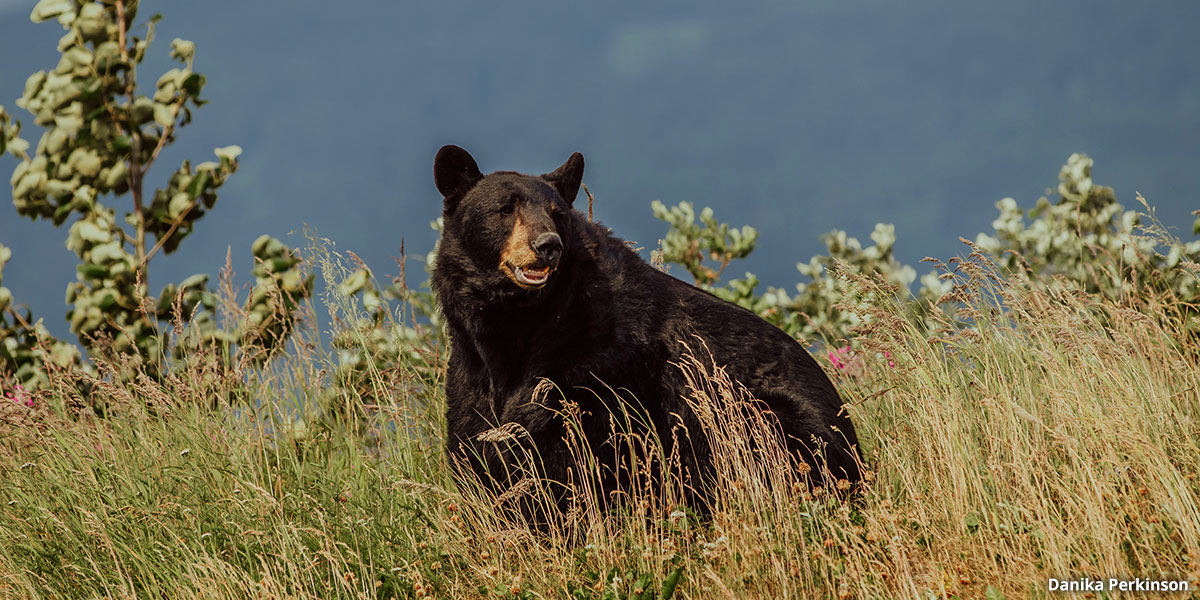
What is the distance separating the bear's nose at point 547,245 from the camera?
15.0 ft

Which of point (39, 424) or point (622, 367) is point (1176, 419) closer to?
point (622, 367)

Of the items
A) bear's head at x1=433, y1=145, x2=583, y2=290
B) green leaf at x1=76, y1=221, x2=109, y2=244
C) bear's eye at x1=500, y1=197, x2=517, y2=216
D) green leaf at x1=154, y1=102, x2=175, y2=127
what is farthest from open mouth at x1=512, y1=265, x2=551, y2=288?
green leaf at x1=154, y1=102, x2=175, y2=127

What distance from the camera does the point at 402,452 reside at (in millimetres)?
5512

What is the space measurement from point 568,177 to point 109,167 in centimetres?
510

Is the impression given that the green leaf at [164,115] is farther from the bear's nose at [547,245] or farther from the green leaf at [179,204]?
the bear's nose at [547,245]

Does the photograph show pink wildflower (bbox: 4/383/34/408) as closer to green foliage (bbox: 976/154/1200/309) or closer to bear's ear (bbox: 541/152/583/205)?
bear's ear (bbox: 541/152/583/205)

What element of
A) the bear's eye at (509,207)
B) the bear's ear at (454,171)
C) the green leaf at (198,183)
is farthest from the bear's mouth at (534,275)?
the green leaf at (198,183)

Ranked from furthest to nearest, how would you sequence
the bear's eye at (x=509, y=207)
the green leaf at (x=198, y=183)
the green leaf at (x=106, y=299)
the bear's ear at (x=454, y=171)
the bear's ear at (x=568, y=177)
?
1. the green leaf at (x=198, y=183)
2. the green leaf at (x=106, y=299)
3. the bear's ear at (x=568, y=177)
4. the bear's ear at (x=454, y=171)
5. the bear's eye at (x=509, y=207)

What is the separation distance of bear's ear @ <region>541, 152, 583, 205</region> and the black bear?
10.1 inches

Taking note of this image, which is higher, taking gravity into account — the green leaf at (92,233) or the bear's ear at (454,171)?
the green leaf at (92,233)

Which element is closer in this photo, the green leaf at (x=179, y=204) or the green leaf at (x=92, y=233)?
the green leaf at (x=92, y=233)

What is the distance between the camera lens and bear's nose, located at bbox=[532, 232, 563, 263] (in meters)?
4.56

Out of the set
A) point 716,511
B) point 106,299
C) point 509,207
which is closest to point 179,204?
point 106,299

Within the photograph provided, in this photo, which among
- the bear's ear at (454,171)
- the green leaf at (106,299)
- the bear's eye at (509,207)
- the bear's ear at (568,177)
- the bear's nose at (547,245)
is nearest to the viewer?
the bear's nose at (547,245)
